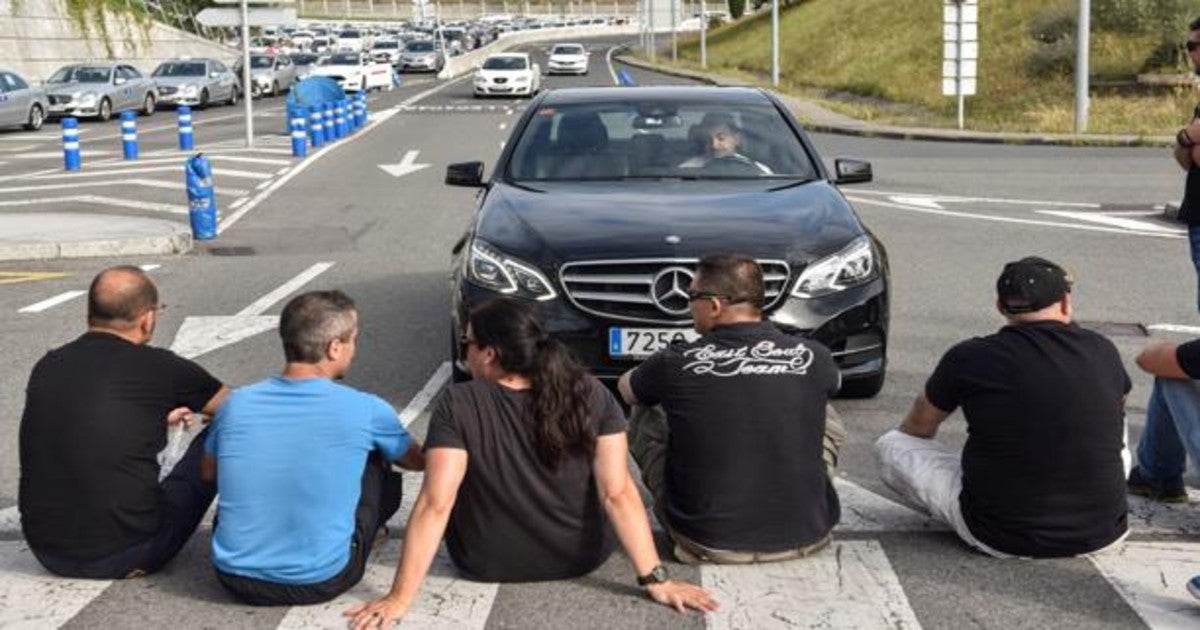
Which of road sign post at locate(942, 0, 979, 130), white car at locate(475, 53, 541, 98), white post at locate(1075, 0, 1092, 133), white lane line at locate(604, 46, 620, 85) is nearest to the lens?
white post at locate(1075, 0, 1092, 133)

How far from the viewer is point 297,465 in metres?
5.14

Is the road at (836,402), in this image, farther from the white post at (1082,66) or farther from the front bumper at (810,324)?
the white post at (1082,66)

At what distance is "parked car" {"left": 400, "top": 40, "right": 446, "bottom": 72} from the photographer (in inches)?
2975

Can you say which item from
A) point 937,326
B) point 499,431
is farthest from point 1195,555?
point 937,326

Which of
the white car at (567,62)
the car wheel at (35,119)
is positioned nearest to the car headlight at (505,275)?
the car wheel at (35,119)

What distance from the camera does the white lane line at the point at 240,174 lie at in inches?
917

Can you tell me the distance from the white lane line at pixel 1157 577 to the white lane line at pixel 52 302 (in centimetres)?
852

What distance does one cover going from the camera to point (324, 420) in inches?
203

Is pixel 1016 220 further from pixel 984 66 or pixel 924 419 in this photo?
pixel 984 66

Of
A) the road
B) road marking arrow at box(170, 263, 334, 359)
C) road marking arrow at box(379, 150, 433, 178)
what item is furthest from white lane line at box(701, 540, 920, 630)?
road marking arrow at box(379, 150, 433, 178)

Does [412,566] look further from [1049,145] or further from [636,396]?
[1049,145]

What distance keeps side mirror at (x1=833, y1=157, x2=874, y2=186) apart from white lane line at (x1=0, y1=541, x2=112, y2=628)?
5.24 meters

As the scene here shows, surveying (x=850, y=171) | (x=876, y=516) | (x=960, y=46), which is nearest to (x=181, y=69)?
(x=960, y=46)

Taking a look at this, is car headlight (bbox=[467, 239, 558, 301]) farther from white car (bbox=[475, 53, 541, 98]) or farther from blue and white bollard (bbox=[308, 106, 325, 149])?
white car (bbox=[475, 53, 541, 98])
